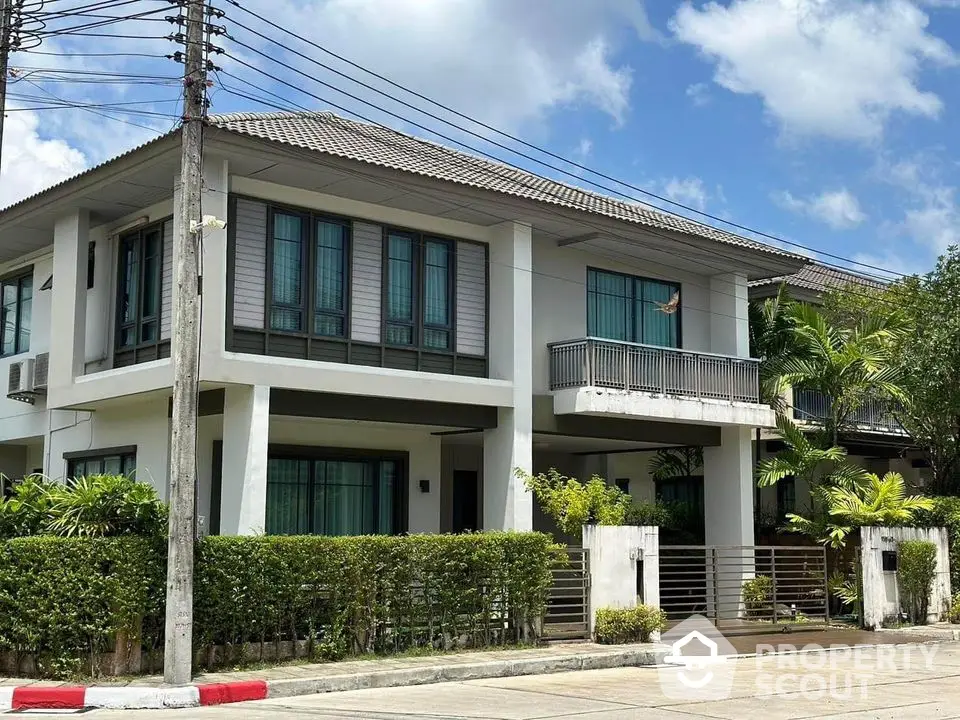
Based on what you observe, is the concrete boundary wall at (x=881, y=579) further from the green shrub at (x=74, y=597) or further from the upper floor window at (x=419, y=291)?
the green shrub at (x=74, y=597)

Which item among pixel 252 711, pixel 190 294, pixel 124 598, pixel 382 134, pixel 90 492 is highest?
pixel 382 134

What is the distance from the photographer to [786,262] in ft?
78.0

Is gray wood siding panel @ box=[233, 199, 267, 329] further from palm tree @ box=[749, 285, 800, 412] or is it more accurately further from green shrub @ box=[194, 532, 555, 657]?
palm tree @ box=[749, 285, 800, 412]

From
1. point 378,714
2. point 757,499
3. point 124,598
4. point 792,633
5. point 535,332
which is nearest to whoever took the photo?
point 378,714

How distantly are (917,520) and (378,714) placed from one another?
14562 millimetres

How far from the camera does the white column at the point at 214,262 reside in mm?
16641

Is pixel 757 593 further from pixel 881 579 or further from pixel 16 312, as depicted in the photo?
pixel 16 312

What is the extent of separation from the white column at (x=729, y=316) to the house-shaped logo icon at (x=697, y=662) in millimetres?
5730

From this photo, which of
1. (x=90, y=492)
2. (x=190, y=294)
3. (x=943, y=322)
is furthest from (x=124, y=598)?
(x=943, y=322)

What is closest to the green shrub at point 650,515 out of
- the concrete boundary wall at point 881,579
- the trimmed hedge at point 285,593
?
the concrete boundary wall at point 881,579

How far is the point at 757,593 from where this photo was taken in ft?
69.7

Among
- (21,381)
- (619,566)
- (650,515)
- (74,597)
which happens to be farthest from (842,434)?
(74,597)

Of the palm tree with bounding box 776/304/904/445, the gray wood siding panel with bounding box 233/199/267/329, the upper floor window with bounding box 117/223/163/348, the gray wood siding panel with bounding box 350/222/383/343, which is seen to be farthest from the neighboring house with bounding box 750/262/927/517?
the upper floor window with bounding box 117/223/163/348

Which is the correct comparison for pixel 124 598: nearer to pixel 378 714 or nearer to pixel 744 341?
pixel 378 714
